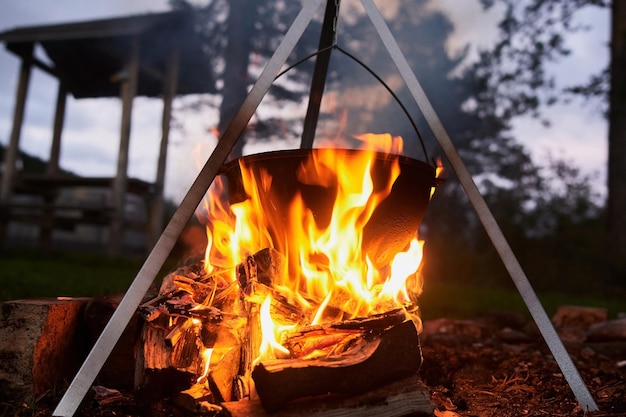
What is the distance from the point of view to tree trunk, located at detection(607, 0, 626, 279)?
9242mm

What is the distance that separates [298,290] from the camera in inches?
88.3

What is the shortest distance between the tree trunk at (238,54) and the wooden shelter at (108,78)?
1.01m

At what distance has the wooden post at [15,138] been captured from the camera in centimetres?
797

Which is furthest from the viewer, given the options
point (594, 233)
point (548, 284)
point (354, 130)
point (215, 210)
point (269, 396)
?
point (594, 233)

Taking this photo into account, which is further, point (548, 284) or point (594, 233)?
point (594, 233)

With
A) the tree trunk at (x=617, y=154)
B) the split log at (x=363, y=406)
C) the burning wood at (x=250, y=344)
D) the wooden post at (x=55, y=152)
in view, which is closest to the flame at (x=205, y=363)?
the burning wood at (x=250, y=344)

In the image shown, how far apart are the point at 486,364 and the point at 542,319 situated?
956mm

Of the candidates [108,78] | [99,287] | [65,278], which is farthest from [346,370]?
[108,78]

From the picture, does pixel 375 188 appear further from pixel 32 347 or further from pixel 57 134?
pixel 57 134

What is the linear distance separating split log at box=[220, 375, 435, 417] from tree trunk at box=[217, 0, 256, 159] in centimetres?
563

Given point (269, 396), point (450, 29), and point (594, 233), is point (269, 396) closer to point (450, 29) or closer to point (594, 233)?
point (594, 233)

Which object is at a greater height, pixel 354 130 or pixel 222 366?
pixel 354 130

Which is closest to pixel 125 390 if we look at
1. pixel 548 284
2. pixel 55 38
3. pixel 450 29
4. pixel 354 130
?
pixel 55 38

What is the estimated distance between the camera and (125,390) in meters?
2.12
